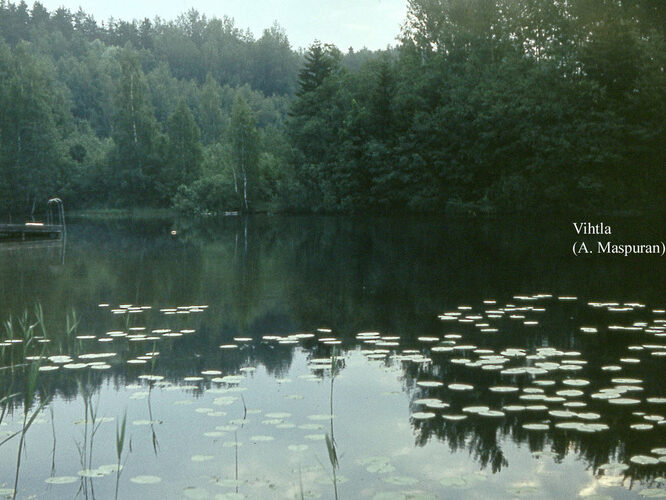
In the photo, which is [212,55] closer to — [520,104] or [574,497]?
[520,104]

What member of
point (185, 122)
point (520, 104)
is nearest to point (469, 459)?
point (520, 104)

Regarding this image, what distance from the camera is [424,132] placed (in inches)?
2036

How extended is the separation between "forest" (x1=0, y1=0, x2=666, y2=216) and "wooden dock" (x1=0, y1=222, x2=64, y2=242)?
2322cm

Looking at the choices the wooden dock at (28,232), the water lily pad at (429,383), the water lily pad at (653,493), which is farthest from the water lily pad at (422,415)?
the wooden dock at (28,232)

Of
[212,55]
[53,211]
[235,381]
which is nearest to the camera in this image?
[235,381]

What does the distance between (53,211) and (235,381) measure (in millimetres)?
69890

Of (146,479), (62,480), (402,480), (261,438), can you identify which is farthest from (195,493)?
(402,480)

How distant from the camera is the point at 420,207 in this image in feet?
170

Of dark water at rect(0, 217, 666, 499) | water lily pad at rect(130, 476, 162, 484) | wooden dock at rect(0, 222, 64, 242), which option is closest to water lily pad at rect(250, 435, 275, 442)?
dark water at rect(0, 217, 666, 499)

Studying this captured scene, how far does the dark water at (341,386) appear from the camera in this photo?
4.91 meters

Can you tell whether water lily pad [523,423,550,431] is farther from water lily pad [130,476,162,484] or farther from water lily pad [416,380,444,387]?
water lily pad [130,476,162,484]

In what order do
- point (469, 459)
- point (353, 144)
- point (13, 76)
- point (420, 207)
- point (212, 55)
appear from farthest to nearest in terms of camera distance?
point (212, 55) < point (13, 76) < point (353, 144) < point (420, 207) < point (469, 459)

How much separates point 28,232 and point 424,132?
27.4 metres

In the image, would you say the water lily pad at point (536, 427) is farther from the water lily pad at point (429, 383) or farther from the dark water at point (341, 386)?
the water lily pad at point (429, 383)
